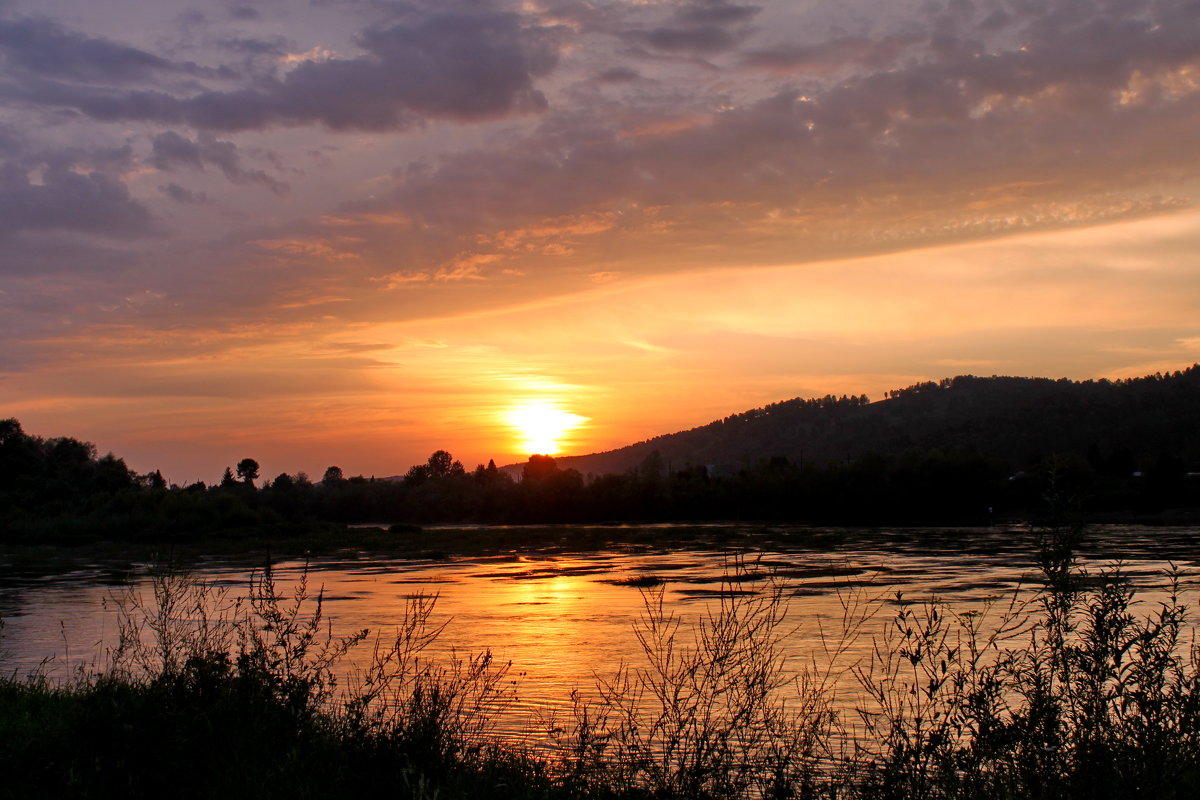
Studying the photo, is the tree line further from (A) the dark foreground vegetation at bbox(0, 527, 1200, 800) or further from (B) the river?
(A) the dark foreground vegetation at bbox(0, 527, 1200, 800)

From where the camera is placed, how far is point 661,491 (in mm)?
120688

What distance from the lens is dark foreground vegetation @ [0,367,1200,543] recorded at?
81.8 meters

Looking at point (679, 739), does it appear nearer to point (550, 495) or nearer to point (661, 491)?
point (661, 491)

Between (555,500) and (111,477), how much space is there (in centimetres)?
5536

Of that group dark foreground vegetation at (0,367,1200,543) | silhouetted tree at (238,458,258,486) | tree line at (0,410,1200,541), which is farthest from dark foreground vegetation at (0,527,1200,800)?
silhouetted tree at (238,458,258,486)

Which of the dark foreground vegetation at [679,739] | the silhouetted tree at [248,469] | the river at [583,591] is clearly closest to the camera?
the dark foreground vegetation at [679,739]

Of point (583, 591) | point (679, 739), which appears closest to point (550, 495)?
point (583, 591)

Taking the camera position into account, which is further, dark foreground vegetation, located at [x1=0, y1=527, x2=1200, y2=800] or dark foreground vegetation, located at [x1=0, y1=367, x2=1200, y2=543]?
dark foreground vegetation, located at [x1=0, y1=367, x2=1200, y2=543]

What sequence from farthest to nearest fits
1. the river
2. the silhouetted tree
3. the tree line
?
the silhouetted tree < the tree line < the river

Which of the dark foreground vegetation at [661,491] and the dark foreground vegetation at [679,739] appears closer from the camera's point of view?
the dark foreground vegetation at [679,739]

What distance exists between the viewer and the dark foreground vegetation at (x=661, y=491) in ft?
268

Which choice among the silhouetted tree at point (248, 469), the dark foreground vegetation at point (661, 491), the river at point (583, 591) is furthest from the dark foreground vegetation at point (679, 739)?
the silhouetted tree at point (248, 469)

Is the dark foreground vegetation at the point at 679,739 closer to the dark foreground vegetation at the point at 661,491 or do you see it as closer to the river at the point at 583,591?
the river at the point at 583,591

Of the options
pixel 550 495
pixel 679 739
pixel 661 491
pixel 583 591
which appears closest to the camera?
pixel 679 739
